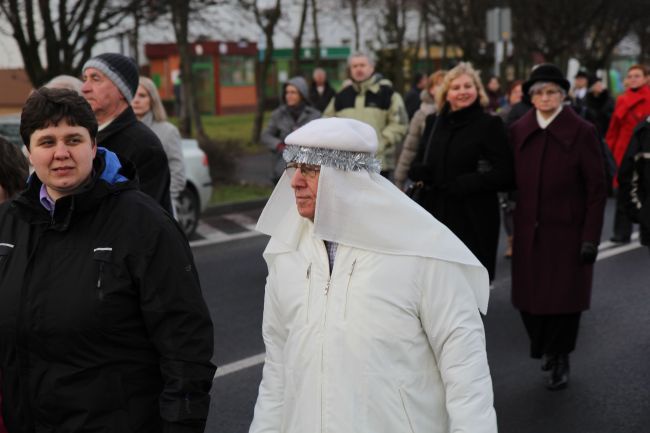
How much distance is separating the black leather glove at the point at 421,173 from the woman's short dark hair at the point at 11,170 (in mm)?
3165

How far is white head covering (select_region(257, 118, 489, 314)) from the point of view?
3.17m

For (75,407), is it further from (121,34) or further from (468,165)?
(121,34)

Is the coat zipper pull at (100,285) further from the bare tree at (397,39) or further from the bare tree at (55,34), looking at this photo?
the bare tree at (397,39)

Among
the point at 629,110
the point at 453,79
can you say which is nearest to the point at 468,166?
the point at 453,79

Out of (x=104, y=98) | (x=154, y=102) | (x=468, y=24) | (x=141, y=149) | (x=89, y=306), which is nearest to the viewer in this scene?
(x=89, y=306)

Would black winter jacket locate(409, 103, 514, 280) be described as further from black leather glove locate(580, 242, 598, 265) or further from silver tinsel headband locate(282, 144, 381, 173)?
silver tinsel headband locate(282, 144, 381, 173)

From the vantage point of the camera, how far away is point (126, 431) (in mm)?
3096

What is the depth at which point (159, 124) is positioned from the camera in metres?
7.66

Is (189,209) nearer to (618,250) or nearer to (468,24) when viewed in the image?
(618,250)

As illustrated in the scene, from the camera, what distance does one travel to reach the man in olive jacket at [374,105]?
10.5m

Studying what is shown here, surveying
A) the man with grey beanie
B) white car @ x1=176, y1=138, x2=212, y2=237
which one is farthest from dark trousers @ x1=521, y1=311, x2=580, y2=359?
white car @ x1=176, y1=138, x2=212, y2=237

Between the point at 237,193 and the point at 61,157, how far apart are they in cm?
1374

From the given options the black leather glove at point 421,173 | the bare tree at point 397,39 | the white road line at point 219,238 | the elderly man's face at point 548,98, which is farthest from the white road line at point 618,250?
the bare tree at point 397,39

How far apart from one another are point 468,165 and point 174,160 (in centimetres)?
209
